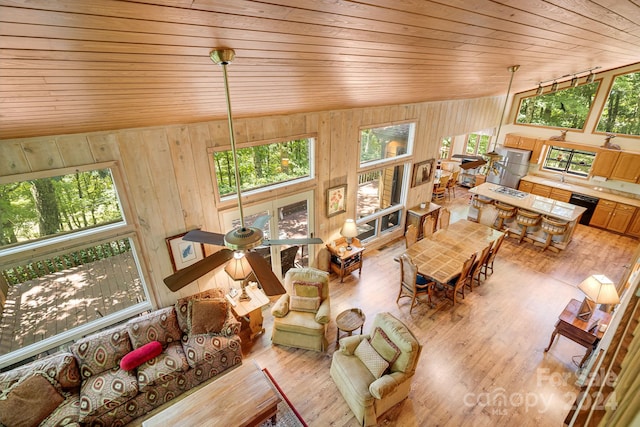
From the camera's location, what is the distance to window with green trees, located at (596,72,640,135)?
283 inches

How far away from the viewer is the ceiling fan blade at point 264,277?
7.06ft

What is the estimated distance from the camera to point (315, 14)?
4.83 feet

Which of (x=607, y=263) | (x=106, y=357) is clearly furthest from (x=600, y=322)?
(x=106, y=357)

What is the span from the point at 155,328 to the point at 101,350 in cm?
60

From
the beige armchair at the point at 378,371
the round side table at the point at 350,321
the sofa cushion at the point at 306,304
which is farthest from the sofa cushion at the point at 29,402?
the round side table at the point at 350,321

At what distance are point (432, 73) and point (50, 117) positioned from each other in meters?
3.87

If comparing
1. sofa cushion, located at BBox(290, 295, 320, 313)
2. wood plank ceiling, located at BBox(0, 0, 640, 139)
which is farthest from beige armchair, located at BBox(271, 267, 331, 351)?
wood plank ceiling, located at BBox(0, 0, 640, 139)

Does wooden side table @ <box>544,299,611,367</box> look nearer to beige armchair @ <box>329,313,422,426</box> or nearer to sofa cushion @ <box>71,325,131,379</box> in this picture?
beige armchair @ <box>329,313,422,426</box>

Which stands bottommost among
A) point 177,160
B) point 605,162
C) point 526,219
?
point 526,219

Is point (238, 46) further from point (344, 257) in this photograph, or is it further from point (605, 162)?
point (605, 162)

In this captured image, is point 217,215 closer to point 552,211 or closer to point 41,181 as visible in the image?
point 41,181

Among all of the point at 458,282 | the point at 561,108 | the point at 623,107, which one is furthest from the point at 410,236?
the point at 623,107

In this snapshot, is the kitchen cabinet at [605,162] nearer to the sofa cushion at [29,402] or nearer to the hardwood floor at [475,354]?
the hardwood floor at [475,354]

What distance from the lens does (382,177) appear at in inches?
280
